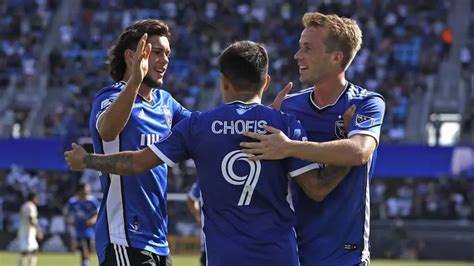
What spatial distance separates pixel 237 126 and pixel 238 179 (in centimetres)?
30

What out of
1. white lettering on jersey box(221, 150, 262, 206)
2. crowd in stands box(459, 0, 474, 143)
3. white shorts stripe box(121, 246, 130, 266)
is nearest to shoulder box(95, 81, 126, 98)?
white shorts stripe box(121, 246, 130, 266)

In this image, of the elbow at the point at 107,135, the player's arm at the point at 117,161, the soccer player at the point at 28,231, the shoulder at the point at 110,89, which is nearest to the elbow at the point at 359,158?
the player's arm at the point at 117,161

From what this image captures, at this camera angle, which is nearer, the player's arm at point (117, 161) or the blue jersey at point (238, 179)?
the blue jersey at point (238, 179)

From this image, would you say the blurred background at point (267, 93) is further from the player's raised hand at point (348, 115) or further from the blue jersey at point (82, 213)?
the player's raised hand at point (348, 115)

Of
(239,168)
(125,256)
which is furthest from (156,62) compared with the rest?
(239,168)

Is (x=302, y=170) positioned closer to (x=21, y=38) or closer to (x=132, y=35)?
(x=132, y=35)

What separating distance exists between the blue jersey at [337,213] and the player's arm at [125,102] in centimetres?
117

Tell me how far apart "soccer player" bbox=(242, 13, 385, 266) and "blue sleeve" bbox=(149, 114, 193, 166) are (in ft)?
2.52

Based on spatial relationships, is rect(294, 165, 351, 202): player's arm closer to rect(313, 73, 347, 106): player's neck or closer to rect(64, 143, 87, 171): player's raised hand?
rect(313, 73, 347, 106): player's neck

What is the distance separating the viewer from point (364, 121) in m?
6.80

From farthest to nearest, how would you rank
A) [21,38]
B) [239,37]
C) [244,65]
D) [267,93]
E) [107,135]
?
[21,38], [239,37], [267,93], [107,135], [244,65]

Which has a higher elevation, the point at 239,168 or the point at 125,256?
the point at 239,168

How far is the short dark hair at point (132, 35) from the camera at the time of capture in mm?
8164

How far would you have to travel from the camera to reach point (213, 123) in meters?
6.46
